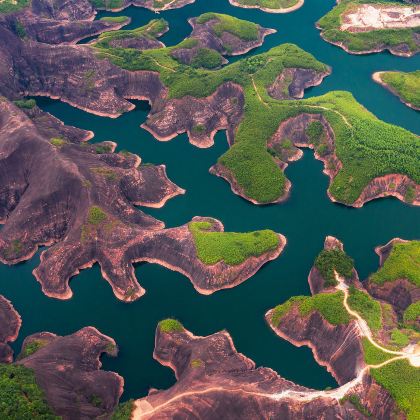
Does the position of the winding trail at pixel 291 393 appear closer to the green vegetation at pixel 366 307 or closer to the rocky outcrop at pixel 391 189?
the green vegetation at pixel 366 307

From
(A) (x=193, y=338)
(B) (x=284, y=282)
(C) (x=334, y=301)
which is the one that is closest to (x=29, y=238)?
(A) (x=193, y=338)


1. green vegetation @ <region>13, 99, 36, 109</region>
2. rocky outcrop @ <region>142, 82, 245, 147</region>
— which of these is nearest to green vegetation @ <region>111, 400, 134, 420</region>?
rocky outcrop @ <region>142, 82, 245, 147</region>

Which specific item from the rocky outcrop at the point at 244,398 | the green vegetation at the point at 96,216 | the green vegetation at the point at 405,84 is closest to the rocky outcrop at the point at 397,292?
the rocky outcrop at the point at 244,398

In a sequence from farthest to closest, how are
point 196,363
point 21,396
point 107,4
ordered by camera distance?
point 107,4 < point 196,363 < point 21,396

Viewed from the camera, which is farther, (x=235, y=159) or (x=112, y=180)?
(x=235, y=159)

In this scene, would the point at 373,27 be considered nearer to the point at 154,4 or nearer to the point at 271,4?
the point at 271,4

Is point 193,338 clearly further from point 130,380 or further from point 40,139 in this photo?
point 40,139

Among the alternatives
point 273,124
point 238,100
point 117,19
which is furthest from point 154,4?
point 273,124
